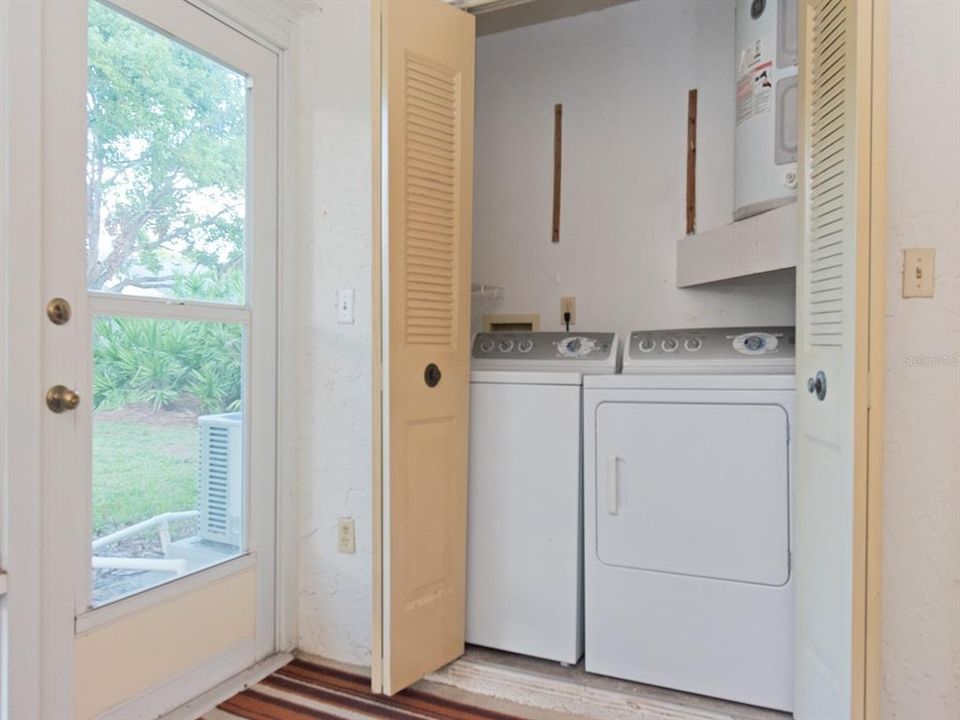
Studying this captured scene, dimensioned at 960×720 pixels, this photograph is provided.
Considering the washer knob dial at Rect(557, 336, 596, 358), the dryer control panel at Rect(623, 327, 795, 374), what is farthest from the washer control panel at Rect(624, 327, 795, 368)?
the washer knob dial at Rect(557, 336, 596, 358)

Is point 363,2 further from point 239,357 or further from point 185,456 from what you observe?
point 185,456

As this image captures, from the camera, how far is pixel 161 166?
1.69m

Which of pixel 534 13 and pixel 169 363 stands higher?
pixel 534 13

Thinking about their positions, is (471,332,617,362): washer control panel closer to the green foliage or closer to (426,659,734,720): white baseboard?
the green foliage

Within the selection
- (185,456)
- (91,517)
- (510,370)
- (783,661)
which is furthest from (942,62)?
(91,517)

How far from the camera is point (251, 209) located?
1967 mm

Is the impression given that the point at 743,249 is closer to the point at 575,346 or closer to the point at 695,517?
the point at 575,346

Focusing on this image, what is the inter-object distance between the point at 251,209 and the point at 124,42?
1.75ft

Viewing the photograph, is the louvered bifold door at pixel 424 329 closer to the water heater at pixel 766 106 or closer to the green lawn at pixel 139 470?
the green lawn at pixel 139 470

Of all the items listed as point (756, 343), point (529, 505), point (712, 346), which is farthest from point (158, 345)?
point (756, 343)

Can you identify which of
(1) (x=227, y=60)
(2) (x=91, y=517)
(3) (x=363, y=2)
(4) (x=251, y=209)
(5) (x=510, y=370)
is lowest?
(2) (x=91, y=517)

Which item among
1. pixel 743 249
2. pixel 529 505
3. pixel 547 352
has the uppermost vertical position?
pixel 743 249

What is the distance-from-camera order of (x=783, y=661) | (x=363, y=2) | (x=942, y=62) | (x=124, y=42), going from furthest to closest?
(x=363, y=2) → (x=783, y=661) → (x=124, y=42) → (x=942, y=62)

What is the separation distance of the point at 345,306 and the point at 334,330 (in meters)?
0.09
